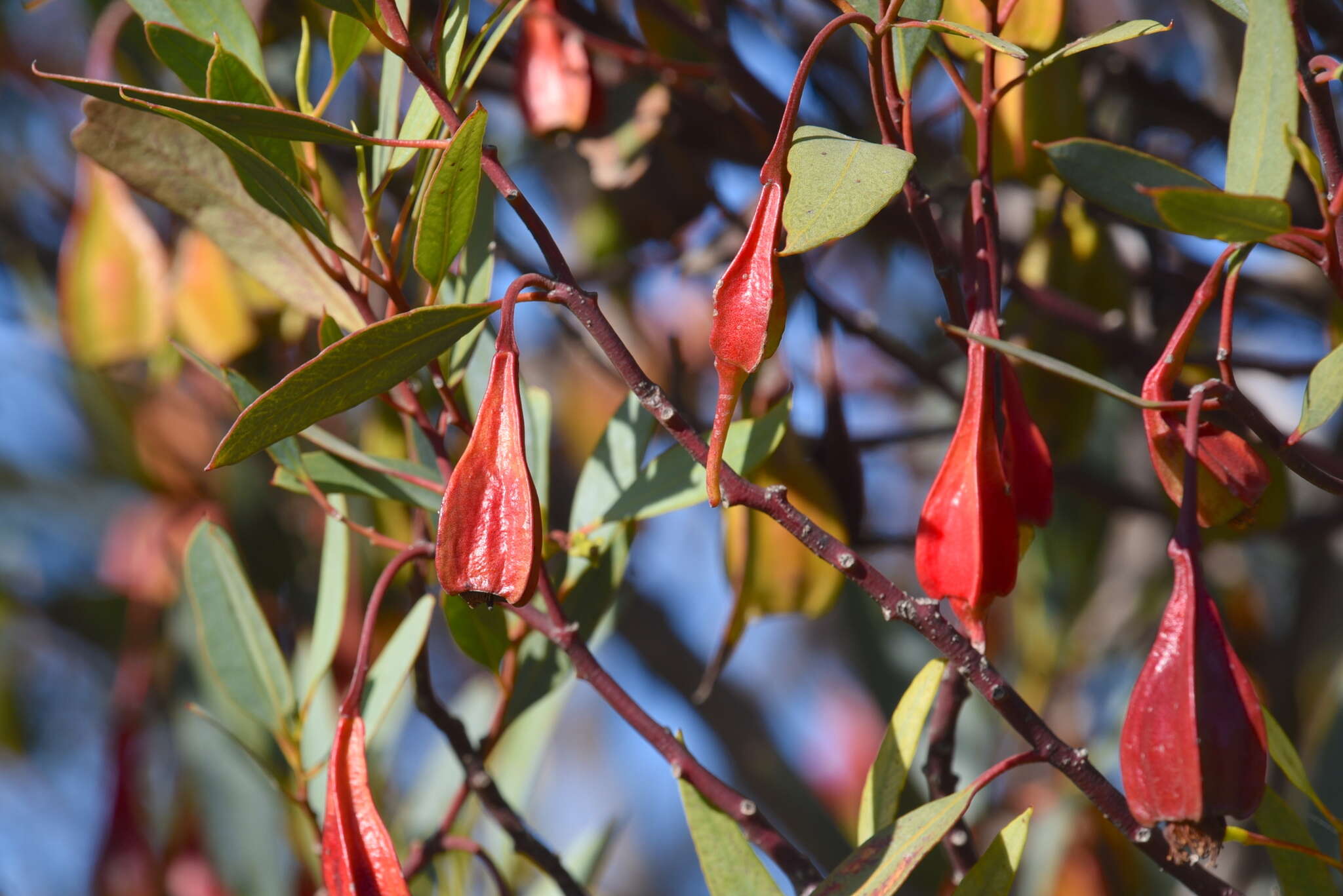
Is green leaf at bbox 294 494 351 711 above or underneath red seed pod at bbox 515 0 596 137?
underneath

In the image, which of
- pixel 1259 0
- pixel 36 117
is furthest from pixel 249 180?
pixel 36 117

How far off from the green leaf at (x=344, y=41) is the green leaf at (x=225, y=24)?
0.03 metres

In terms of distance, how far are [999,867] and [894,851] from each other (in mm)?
50

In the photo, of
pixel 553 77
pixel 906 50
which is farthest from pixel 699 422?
pixel 906 50

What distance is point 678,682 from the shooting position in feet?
3.85

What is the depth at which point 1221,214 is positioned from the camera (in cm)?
30

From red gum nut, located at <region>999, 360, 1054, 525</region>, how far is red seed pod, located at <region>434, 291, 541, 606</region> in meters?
0.18

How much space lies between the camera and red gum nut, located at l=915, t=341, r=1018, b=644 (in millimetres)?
369

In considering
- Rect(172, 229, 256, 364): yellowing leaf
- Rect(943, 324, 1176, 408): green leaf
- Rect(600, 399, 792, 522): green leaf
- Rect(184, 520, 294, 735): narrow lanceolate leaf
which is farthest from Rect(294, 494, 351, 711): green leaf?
Rect(943, 324, 1176, 408): green leaf

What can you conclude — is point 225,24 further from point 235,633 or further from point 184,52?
point 235,633

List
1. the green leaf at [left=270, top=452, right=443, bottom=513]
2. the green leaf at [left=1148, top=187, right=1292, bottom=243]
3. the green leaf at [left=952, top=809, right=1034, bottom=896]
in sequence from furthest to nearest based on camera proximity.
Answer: the green leaf at [left=270, top=452, right=443, bottom=513]
the green leaf at [left=952, top=809, right=1034, bottom=896]
the green leaf at [left=1148, top=187, right=1292, bottom=243]

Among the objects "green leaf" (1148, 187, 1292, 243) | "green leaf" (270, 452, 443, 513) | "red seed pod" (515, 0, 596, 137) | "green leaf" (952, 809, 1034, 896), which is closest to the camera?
"green leaf" (1148, 187, 1292, 243)

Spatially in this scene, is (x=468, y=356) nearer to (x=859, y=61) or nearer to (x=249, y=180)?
(x=249, y=180)

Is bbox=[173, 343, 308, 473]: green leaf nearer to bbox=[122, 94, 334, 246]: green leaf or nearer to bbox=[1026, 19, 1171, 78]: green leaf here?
bbox=[122, 94, 334, 246]: green leaf
